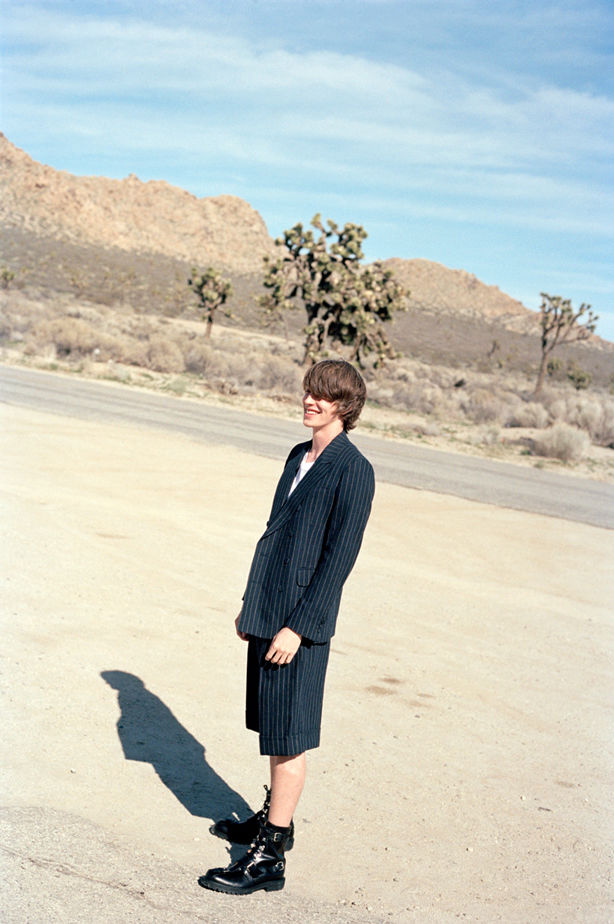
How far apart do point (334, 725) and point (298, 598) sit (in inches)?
73.4

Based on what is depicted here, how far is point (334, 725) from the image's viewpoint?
4.86 m

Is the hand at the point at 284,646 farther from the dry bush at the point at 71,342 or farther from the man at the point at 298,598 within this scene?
the dry bush at the point at 71,342

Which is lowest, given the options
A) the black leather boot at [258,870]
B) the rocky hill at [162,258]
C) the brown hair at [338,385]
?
the black leather boot at [258,870]

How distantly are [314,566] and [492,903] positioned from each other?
4.45 feet

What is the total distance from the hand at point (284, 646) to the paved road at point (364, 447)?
35.3ft

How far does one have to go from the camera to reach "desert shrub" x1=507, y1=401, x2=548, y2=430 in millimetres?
29359

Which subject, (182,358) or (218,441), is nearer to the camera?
(218,441)

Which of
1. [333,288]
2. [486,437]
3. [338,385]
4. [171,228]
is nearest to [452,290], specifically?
[171,228]

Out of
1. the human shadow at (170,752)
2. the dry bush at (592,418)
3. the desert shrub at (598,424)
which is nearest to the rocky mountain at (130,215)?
the dry bush at (592,418)

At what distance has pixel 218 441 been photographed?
1606 cm

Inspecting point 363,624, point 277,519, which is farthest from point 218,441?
point 277,519

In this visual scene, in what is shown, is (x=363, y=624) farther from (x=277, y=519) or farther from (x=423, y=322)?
(x=423, y=322)

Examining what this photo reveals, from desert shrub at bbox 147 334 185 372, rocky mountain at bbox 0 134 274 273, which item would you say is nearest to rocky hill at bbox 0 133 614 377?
rocky mountain at bbox 0 134 274 273

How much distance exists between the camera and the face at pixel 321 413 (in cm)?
338
